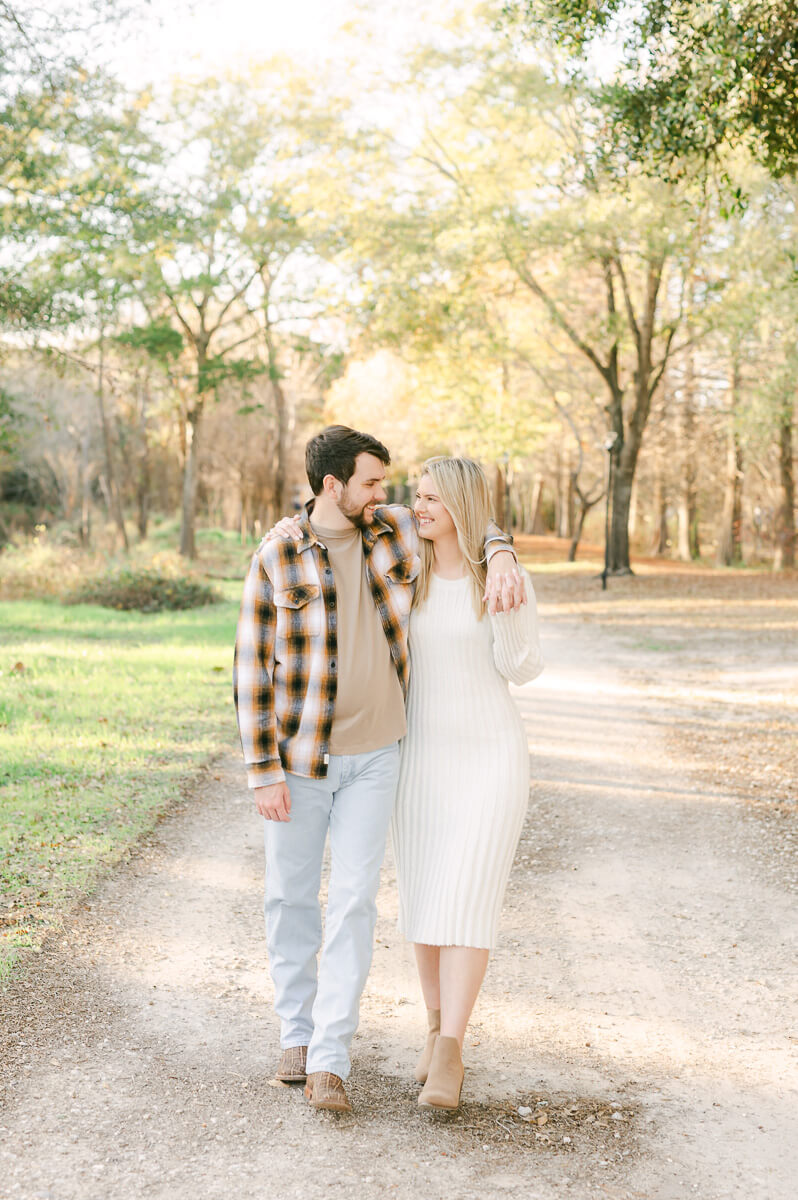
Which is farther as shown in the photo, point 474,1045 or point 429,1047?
point 474,1045

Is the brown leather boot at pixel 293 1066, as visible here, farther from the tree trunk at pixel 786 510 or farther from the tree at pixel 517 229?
the tree trunk at pixel 786 510

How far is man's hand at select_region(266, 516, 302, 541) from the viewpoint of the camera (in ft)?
11.6

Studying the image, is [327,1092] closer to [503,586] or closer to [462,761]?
[462,761]

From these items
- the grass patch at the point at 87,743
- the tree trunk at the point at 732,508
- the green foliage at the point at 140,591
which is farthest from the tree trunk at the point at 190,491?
the grass patch at the point at 87,743

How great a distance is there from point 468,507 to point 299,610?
648mm

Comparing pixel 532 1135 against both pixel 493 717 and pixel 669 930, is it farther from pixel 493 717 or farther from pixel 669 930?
pixel 669 930

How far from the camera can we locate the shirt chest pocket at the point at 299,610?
349 cm

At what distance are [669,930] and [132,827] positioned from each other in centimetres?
317

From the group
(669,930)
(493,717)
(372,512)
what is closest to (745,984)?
(669,930)

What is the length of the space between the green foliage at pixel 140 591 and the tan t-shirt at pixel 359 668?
53.7 ft

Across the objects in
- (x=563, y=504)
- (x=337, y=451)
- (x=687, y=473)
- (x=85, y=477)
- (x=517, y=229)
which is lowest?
(x=337, y=451)

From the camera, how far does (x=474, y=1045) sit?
3963 millimetres

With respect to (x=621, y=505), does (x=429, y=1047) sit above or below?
below

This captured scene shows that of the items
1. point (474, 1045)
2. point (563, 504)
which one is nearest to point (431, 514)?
point (474, 1045)
